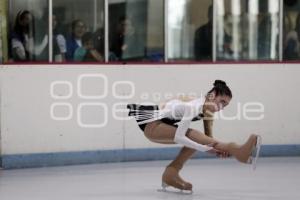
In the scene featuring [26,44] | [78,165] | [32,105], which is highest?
[26,44]

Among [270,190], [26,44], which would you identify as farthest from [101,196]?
[26,44]

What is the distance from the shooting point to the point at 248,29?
9.53m

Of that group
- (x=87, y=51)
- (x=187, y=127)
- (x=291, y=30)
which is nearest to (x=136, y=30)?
(x=87, y=51)

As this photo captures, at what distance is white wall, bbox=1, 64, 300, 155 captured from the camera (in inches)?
320

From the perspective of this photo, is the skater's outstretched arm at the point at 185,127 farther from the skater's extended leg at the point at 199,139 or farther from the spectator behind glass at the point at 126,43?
the spectator behind glass at the point at 126,43

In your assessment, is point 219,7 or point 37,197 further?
point 219,7

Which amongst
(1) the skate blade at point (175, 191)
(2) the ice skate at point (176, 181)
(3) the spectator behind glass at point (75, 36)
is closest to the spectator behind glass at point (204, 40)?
(3) the spectator behind glass at point (75, 36)

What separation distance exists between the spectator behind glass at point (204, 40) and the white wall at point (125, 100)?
0.89 feet

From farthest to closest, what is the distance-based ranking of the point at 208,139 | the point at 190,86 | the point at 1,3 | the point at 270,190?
1. the point at 190,86
2. the point at 1,3
3. the point at 270,190
4. the point at 208,139

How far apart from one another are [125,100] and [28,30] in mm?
1296

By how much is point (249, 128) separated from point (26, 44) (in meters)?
2.75

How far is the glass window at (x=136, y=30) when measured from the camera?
348 inches

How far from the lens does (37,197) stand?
6.33 meters

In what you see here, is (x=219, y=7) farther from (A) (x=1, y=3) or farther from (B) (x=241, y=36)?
(A) (x=1, y=3)
